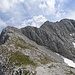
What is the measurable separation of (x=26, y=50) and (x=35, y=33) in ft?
221

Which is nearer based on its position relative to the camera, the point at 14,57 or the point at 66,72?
the point at 66,72

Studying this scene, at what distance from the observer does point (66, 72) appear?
3068 inches

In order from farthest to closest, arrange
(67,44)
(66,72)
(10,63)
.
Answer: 1. (67,44)
2. (10,63)
3. (66,72)

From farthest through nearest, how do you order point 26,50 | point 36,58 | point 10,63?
point 26,50 < point 36,58 < point 10,63

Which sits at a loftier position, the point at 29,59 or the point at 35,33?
the point at 35,33

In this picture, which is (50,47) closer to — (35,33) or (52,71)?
(35,33)

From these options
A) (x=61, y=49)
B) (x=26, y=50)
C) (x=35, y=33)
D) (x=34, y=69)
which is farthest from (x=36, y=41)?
(x=34, y=69)

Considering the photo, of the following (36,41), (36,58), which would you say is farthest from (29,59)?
(36,41)

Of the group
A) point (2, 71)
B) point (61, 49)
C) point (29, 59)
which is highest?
point (61, 49)

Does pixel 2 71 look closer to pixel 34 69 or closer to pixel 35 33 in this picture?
pixel 34 69

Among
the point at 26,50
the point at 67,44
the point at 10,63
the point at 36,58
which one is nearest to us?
the point at 10,63

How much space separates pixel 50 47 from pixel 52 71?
277 ft

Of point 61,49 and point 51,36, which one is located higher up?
point 51,36

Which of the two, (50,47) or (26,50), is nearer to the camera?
(26,50)
